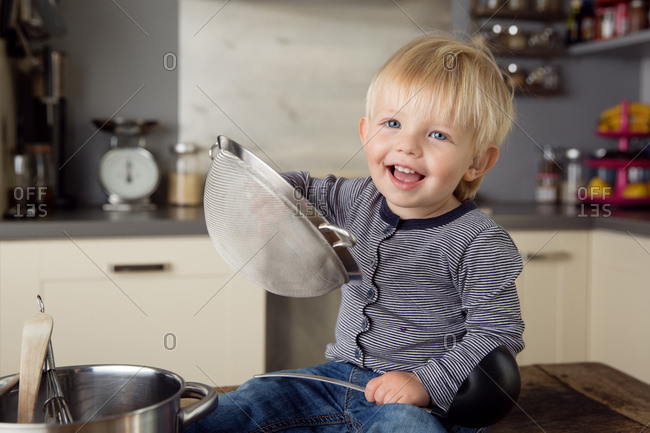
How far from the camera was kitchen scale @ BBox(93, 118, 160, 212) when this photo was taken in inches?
75.4

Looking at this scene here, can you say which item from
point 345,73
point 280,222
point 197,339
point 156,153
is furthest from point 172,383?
point 345,73

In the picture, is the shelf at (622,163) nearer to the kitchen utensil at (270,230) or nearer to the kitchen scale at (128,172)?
the kitchen scale at (128,172)

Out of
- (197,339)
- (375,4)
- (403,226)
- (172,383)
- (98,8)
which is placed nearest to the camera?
(172,383)

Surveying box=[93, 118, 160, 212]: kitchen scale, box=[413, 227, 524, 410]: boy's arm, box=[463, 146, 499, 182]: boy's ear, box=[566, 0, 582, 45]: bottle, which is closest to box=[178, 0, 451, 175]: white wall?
box=[93, 118, 160, 212]: kitchen scale

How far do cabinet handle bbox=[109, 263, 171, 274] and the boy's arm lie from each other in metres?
0.96

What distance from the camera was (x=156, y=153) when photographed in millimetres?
2096

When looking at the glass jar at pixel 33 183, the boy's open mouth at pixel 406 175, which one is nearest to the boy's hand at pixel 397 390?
the boy's open mouth at pixel 406 175

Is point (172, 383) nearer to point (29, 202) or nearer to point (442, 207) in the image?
point (442, 207)

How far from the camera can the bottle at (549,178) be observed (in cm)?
238

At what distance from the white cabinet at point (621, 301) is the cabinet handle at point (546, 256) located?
0.32 feet

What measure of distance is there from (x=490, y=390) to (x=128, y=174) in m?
1.56

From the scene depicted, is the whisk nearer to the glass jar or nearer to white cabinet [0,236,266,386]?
white cabinet [0,236,266,386]

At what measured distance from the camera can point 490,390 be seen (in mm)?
573

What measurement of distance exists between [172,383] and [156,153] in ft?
5.33
